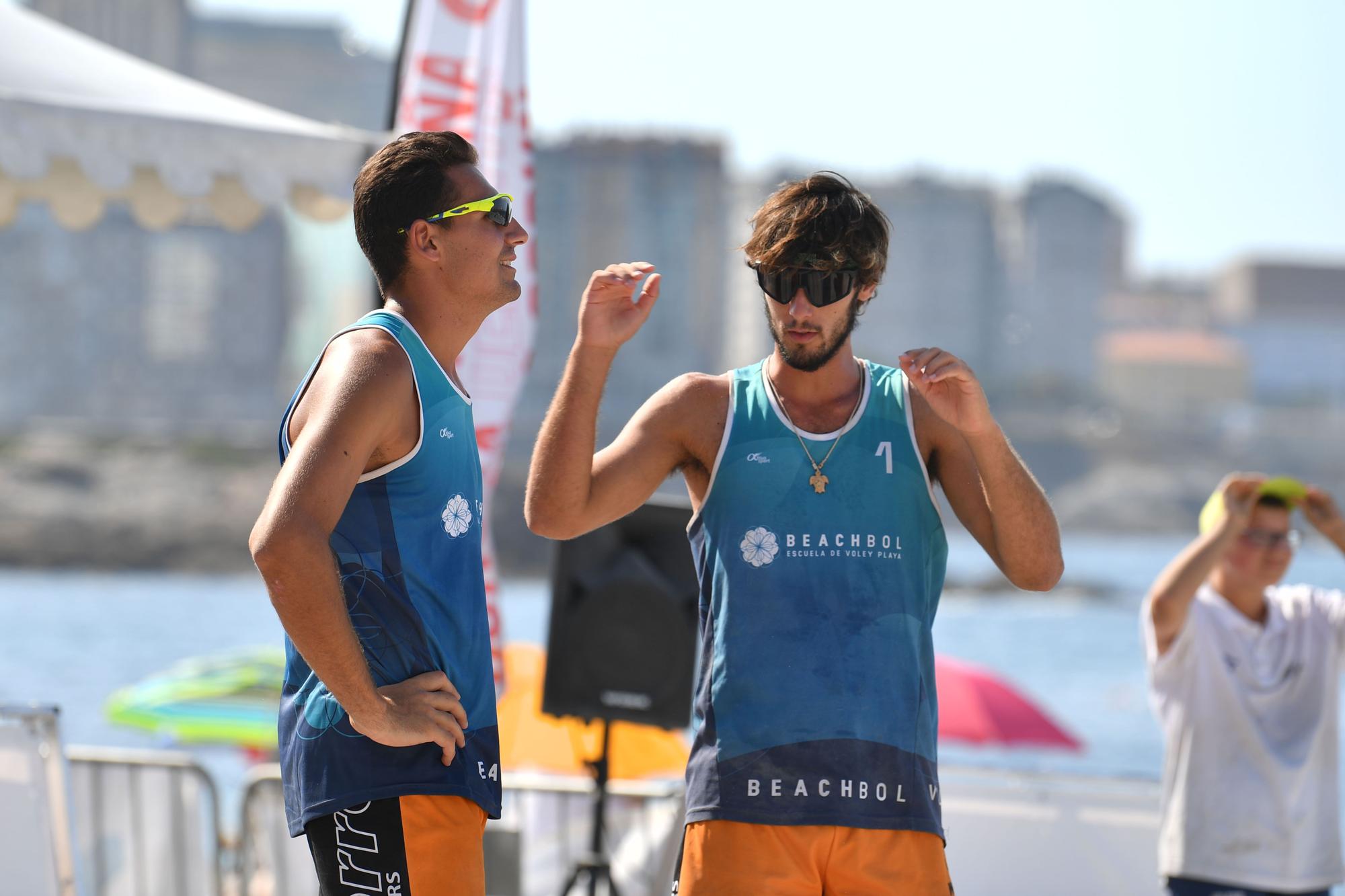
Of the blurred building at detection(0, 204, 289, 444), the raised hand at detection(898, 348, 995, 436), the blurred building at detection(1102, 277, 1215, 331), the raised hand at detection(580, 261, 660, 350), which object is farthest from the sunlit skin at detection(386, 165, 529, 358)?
the blurred building at detection(1102, 277, 1215, 331)

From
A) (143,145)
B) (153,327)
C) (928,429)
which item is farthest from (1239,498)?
(153,327)

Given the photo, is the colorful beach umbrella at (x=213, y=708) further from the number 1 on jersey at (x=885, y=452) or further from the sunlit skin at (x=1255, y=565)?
the number 1 on jersey at (x=885, y=452)

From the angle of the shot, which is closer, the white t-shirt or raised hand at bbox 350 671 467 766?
raised hand at bbox 350 671 467 766

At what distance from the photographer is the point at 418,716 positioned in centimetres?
176

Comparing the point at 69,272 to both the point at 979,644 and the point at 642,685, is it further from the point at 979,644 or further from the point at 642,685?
the point at 642,685

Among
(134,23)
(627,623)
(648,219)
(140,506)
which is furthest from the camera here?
(648,219)

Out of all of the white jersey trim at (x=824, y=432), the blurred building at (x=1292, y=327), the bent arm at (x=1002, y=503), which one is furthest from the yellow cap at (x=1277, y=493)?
the blurred building at (x=1292, y=327)

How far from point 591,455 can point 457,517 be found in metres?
0.31

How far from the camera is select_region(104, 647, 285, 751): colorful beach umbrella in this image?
10586mm

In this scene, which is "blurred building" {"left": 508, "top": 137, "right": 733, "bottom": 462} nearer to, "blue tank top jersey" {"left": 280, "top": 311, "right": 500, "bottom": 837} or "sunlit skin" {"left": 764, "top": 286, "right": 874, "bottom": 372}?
"sunlit skin" {"left": 764, "top": 286, "right": 874, "bottom": 372}

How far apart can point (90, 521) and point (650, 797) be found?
56.4 m

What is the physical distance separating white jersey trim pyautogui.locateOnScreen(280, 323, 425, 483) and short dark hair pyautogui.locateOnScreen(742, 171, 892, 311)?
0.53 m

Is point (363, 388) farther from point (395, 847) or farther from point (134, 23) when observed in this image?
point (134, 23)

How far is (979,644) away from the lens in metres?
50.4
